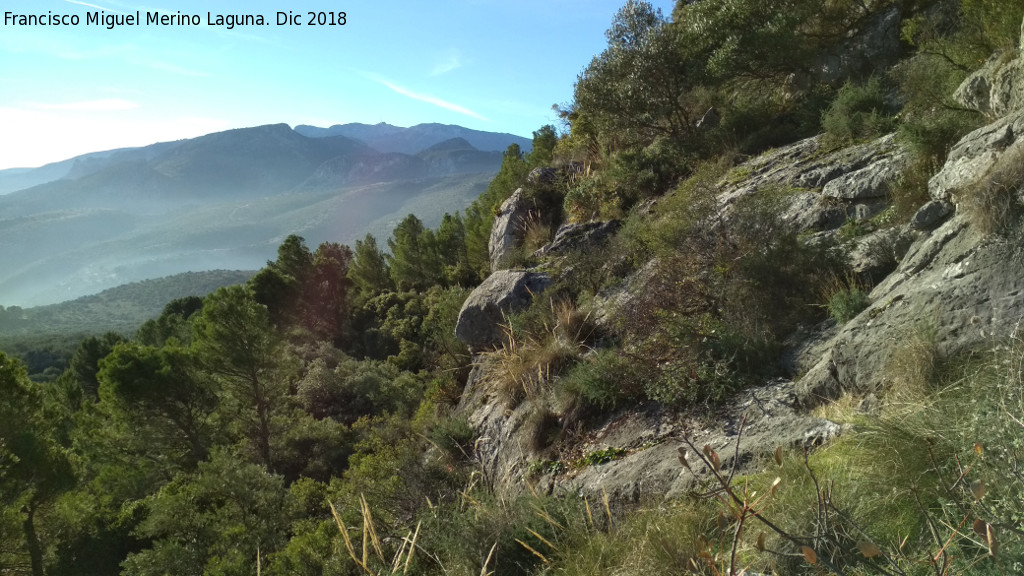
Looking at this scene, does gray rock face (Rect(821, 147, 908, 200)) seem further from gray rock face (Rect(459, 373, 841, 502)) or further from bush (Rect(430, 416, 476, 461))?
bush (Rect(430, 416, 476, 461))

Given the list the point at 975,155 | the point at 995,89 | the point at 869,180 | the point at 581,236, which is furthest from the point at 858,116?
the point at 581,236

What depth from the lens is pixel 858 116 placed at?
7.93 meters

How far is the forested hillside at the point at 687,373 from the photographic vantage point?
263cm

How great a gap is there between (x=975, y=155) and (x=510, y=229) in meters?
10.3

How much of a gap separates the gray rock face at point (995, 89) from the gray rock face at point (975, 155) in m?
0.65

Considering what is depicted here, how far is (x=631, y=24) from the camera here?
12414mm

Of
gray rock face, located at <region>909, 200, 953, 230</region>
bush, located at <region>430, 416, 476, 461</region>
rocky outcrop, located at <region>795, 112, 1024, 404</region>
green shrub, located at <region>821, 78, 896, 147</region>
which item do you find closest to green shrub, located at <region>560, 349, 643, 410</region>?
rocky outcrop, located at <region>795, 112, 1024, 404</region>

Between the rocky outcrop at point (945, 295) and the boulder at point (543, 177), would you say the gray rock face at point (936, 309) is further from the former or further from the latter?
the boulder at point (543, 177)

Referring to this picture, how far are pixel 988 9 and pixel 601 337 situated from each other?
251 inches

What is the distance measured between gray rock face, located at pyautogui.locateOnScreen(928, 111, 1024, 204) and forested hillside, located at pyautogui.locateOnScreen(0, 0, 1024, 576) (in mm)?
27

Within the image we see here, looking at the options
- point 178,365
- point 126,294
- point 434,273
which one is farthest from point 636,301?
point 126,294

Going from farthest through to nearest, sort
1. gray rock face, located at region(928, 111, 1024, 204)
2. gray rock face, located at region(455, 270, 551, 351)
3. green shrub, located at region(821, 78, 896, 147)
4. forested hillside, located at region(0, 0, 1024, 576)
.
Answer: gray rock face, located at region(455, 270, 551, 351) → green shrub, located at region(821, 78, 896, 147) → gray rock face, located at region(928, 111, 1024, 204) → forested hillside, located at region(0, 0, 1024, 576)

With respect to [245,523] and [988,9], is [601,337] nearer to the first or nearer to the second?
[988,9]

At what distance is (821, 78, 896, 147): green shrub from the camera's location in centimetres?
759
